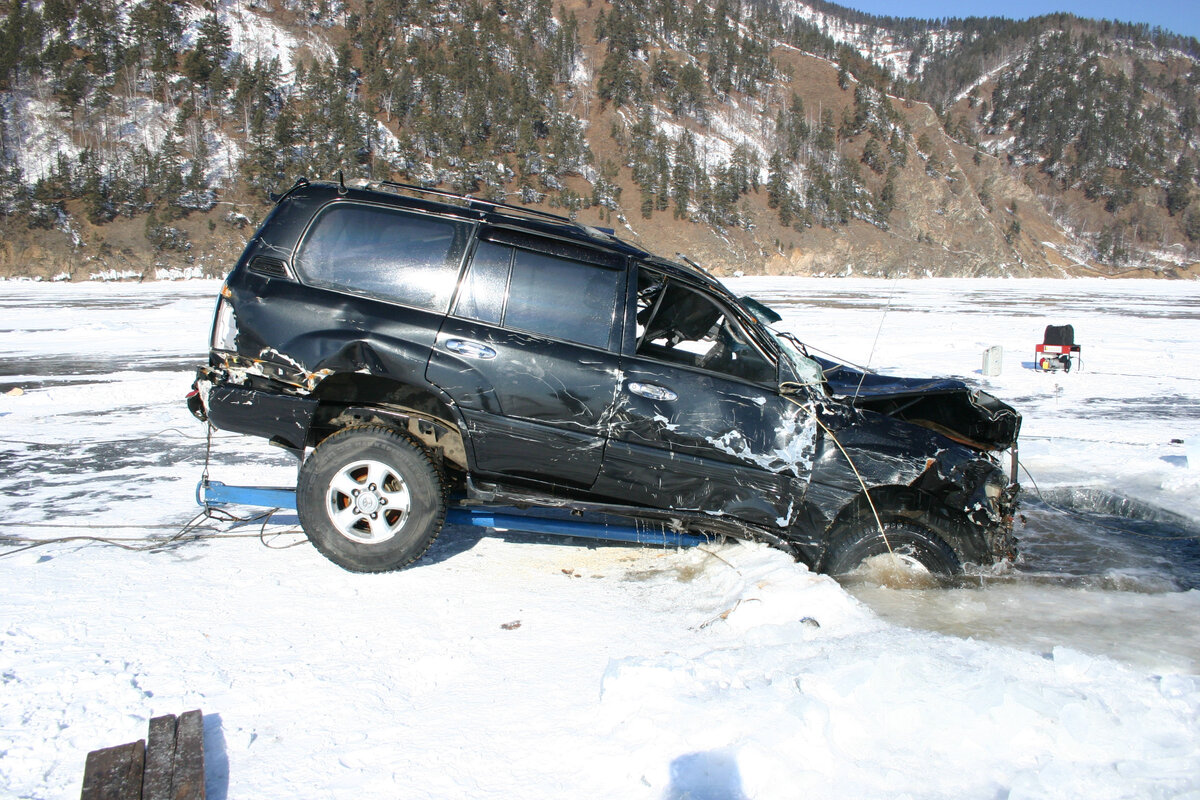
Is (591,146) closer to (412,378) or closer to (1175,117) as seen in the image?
(412,378)

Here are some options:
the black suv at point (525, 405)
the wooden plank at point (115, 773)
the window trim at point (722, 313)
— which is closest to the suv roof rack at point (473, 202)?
the black suv at point (525, 405)

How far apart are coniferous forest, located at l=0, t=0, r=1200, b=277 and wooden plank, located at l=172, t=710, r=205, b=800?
5736cm

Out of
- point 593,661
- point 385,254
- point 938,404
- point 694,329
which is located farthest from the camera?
point 938,404

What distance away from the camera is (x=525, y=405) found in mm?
4199

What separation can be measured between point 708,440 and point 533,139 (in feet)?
264

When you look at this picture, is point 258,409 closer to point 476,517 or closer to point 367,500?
point 367,500

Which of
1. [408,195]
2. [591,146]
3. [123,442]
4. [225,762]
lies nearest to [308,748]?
[225,762]

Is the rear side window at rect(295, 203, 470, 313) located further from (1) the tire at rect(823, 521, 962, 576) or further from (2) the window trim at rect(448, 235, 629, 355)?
(1) the tire at rect(823, 521, 962, 576)

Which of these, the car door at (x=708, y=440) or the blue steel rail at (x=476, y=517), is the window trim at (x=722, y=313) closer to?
the car door at (x=708, y=440)

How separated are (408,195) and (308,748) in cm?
335

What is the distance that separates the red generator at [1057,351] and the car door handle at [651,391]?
1091cm

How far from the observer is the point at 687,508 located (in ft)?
14.2

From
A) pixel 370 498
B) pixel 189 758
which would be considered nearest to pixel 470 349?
pixel 370 498

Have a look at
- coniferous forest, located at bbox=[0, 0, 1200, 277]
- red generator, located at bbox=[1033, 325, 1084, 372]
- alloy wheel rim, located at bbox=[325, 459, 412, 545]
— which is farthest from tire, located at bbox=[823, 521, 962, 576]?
coniferous forest, located at bbox=[0, 0, 1200, 277]
